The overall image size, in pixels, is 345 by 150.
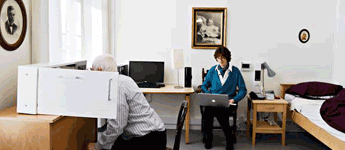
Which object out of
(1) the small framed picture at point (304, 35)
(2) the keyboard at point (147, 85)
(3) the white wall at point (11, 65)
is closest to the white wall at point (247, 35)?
(1) the small framed picture at point (304, 35)

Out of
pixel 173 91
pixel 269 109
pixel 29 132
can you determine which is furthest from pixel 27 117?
pixel 269 109

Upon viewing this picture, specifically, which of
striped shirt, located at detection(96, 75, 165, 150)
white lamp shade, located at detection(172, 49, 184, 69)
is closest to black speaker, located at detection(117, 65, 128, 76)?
white lamp shade, located at detection(172, 49, 184, 69)

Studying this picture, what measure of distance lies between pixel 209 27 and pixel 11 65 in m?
3.12

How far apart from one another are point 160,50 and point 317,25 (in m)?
2.40

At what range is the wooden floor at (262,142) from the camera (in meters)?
4.17

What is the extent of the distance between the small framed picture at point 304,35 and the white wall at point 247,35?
0.16 feet

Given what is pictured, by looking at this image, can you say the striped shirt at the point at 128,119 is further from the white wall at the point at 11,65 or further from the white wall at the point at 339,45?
the white wall at the point at 339,45

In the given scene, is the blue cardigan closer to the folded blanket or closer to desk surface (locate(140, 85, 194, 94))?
desk surface (locate(140, 85, 194, 94))

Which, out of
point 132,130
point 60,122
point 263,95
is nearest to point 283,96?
point 263,95

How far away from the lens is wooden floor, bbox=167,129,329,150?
4.17m

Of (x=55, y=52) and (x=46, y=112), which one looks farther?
(x=55, y=52)

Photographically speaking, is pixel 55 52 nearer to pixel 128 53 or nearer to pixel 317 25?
pixel 128 53

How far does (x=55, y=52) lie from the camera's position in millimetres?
2988

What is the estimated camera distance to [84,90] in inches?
72.2
